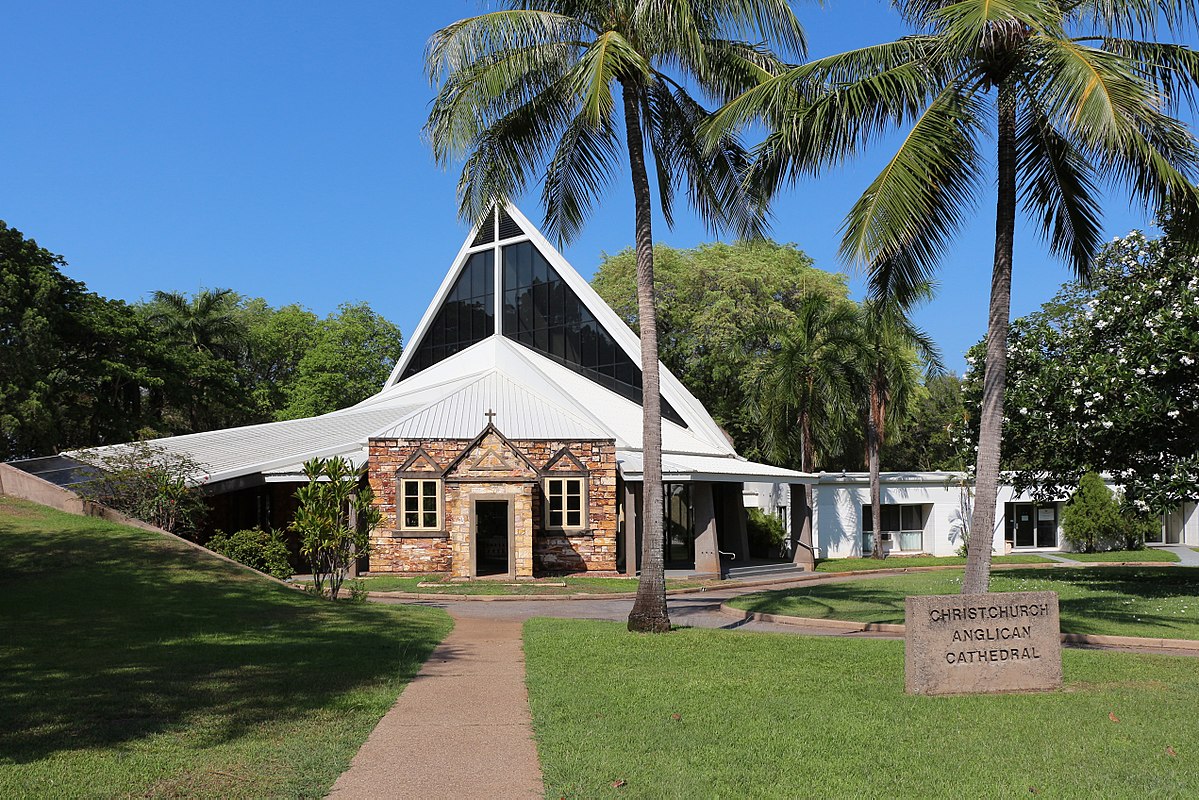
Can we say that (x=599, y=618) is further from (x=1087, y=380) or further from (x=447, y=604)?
(x=1087, y=380)

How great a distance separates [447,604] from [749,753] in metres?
14.6

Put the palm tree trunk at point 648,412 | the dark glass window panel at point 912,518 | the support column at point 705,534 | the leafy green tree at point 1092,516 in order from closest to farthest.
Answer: the palm tree trunk at point 648,412 < the support column at point 705,534 < the leafy green tree at point 1092,516 < the dark glass window panel at point 912,518

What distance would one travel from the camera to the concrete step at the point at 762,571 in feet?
90.7

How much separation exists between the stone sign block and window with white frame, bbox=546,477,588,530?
58.5 feet

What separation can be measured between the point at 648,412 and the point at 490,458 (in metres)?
11.5

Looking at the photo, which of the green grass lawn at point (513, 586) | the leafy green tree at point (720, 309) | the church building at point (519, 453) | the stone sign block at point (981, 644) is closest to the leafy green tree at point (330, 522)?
the green grass lawn at point (513, 586)

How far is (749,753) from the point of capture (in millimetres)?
6453

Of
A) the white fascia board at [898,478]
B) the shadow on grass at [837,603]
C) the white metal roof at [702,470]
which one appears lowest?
the shadow on grass at [837,603]

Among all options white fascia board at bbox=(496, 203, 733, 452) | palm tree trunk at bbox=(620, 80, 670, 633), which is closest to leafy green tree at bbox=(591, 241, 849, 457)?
white fascia board at bbox=(496, 203, 733, 452)

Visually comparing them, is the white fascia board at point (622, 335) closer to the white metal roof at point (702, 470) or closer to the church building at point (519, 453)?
the church building at point (519, 453)

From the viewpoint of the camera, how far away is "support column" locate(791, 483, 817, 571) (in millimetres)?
30312

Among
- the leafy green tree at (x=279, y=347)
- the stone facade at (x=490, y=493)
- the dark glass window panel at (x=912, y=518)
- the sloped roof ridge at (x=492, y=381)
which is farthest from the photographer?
the leafy green tree at (x=279, y=347)

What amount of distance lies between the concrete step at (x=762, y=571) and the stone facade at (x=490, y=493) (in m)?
3.76

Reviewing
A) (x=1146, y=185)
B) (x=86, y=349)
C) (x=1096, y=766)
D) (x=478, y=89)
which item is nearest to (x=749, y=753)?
(x=1096, y=766)
